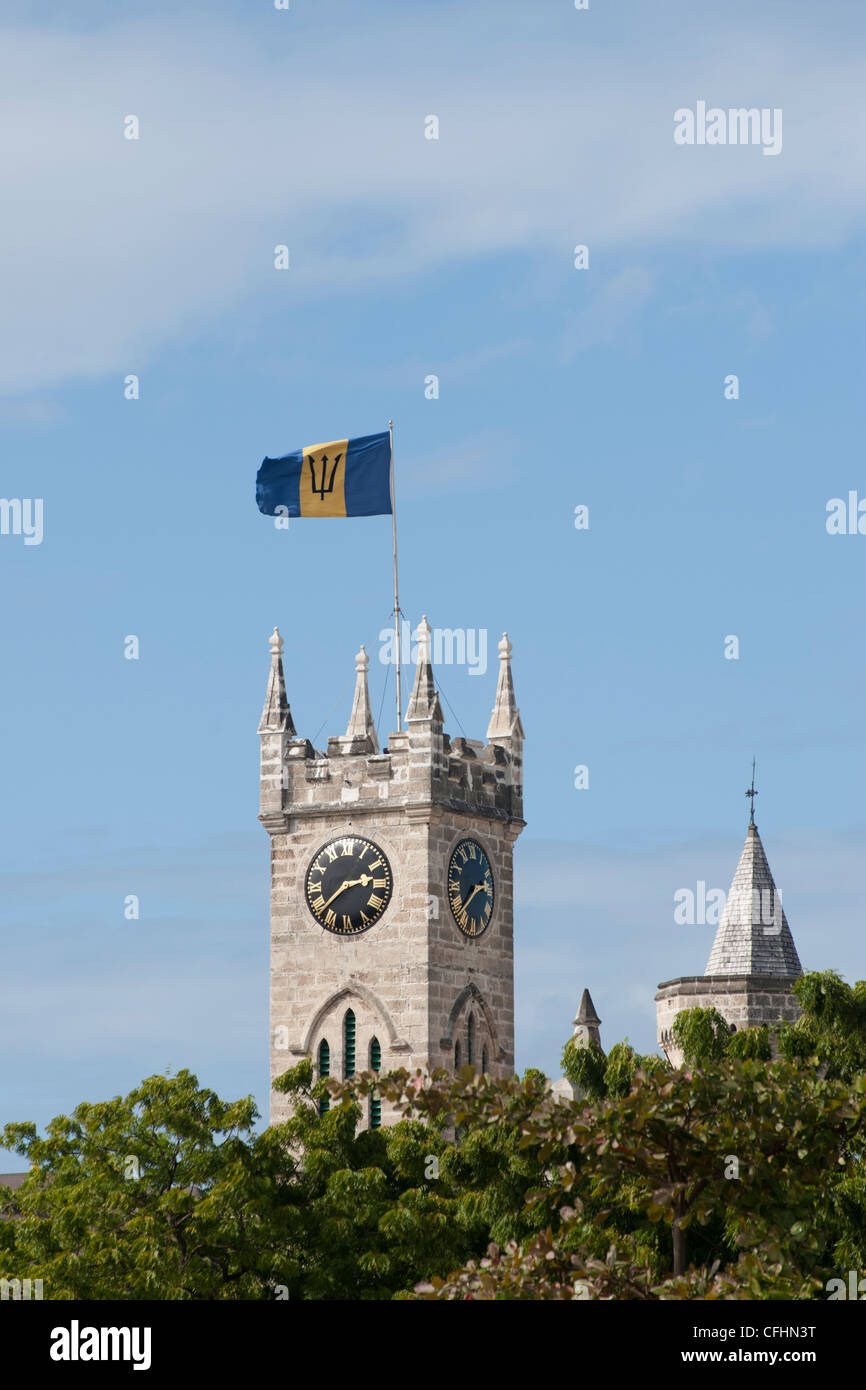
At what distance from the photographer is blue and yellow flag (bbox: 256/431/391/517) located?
82.9 m

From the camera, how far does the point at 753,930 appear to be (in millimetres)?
85875

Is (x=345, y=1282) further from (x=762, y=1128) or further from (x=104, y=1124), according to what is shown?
(x=762, y=1128)

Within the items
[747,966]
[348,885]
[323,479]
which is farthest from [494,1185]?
[323,479]

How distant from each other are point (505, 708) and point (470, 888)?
6770 mm

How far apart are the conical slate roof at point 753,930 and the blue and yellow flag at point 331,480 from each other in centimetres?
1647

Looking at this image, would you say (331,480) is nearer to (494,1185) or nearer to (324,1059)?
(324,1059)

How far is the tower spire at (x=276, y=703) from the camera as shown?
283 ft

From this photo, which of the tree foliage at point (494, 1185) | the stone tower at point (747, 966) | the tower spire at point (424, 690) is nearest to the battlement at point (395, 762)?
the tower spire at point (424, 690)

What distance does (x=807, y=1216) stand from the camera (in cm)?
3919

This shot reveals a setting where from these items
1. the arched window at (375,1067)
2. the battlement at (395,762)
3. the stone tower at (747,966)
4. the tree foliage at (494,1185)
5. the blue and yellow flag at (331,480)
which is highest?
the blue and yellow flag at (331,480)

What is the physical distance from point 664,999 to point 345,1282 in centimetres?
2756

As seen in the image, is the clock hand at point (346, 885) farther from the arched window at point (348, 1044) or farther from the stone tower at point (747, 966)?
the stone tower at point (747, 966)

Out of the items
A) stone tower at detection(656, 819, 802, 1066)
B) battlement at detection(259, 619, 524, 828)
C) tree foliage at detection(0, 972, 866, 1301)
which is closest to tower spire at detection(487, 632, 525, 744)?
battlement at detection(259, 619, 524, 828)
